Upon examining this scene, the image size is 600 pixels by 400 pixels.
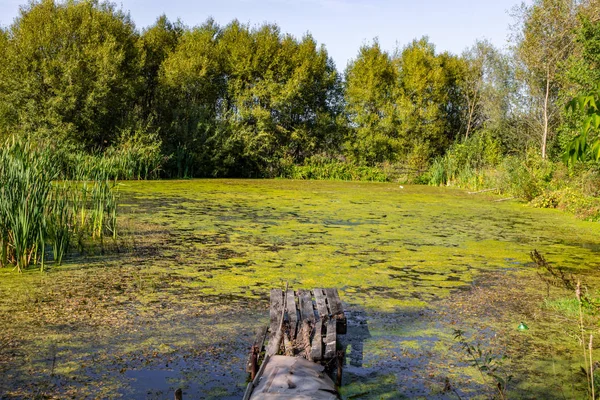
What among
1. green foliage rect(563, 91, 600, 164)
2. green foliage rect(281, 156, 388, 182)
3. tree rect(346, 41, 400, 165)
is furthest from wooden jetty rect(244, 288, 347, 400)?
tree rect(346, 41, 400, 165)

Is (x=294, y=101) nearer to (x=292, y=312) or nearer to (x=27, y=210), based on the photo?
(x=27, y=210)

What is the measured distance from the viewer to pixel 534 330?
4461 millimetres

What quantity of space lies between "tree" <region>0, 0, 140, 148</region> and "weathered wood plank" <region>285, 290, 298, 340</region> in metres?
14.3

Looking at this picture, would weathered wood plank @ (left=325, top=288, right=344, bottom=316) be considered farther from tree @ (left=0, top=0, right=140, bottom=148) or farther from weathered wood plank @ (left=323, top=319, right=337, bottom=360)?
tree @ (left=0, top=0, right=140, bottom=148)

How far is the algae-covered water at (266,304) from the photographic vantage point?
3.45 m

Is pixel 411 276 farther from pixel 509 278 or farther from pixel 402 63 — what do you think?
pixel 402 63

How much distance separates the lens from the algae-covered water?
11.3 ft

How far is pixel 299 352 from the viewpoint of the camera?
11.4ft

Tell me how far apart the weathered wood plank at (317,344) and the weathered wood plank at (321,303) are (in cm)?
19

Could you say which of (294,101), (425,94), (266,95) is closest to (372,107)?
(425,94)

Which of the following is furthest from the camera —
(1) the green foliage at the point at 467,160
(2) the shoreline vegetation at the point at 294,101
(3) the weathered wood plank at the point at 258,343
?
(1) the green foliage at the point at 467,160

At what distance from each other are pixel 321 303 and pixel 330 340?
0.78 metres

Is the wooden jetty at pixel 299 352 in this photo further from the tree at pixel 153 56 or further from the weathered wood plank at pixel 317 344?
the tree at pixel 153 56

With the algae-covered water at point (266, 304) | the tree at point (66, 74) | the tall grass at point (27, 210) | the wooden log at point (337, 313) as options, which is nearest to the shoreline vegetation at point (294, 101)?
the tree at point (66, 74)
